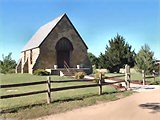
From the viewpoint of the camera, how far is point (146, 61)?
28.9 metres

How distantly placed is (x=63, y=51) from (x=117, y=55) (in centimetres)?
1135

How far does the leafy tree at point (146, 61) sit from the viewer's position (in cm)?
2867

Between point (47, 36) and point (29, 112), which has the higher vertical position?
point (47, 36)

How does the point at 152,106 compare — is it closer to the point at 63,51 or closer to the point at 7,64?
the point at 63,51

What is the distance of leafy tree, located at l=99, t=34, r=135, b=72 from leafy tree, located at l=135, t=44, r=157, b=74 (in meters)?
→ 12.5

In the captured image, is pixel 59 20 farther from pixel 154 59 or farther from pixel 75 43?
pixel 154 59

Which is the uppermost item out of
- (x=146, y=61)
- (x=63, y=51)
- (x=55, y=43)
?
(x=55, y=43)

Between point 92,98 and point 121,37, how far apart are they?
32887 mm

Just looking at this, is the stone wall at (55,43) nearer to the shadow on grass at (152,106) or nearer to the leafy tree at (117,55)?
the leafy tree at (117,55)

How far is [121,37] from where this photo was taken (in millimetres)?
43969

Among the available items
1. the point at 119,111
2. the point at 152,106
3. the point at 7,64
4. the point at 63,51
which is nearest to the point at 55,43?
the point at 63,51

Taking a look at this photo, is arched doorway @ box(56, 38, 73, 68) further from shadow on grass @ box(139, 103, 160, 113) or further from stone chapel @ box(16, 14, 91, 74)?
shadow on grass @ box(139, 103, 160, 113)

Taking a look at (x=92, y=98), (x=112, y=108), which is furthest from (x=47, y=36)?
(x=112, y=108)

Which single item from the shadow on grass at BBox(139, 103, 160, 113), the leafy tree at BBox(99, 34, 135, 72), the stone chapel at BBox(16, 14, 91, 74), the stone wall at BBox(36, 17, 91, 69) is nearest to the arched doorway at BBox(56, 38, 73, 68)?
the stone chapel at BBox(16, 14, 91, 74)
